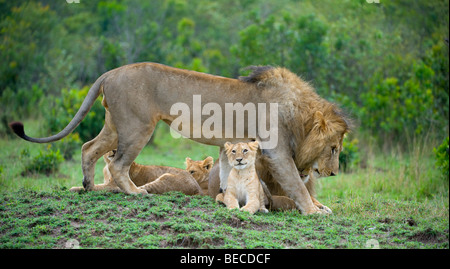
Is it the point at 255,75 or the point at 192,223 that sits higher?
the point at 255,75

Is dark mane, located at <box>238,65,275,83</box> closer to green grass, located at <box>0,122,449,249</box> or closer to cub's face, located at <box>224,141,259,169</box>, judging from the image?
cub's face, located at <box>224,141,259,169</box>

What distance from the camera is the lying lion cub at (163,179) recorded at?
264 inches

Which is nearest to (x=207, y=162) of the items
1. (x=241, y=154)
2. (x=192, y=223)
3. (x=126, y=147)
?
(x=126, y=147)

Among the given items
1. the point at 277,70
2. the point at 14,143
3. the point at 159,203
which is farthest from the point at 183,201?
the point at 14,143

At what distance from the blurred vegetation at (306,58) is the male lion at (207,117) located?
13.7 feet

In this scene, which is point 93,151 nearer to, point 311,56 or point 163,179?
point 163,179

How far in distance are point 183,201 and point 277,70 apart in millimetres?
1854

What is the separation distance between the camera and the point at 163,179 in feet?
→ 22.3

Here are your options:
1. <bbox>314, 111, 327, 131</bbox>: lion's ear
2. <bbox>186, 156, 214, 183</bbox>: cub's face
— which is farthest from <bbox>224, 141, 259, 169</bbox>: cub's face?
<bbox>186, 156, 214, 183</bbox>: cub's face

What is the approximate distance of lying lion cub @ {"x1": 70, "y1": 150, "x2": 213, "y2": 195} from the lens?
22.0 ft

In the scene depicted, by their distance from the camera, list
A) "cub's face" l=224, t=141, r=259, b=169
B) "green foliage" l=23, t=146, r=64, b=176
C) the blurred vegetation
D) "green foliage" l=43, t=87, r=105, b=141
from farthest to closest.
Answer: the blurred vegetation
"green foliage" l=43, t=87, r=105, b=141
"green foliage" l=23, t=146, r=64, b=176
"cub's face" l=224, t=141, r=259, b=169

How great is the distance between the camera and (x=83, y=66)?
57.0ft

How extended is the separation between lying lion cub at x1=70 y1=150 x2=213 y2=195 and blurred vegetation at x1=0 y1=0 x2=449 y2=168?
395 centimetres

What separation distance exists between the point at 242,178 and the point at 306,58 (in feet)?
29.2
